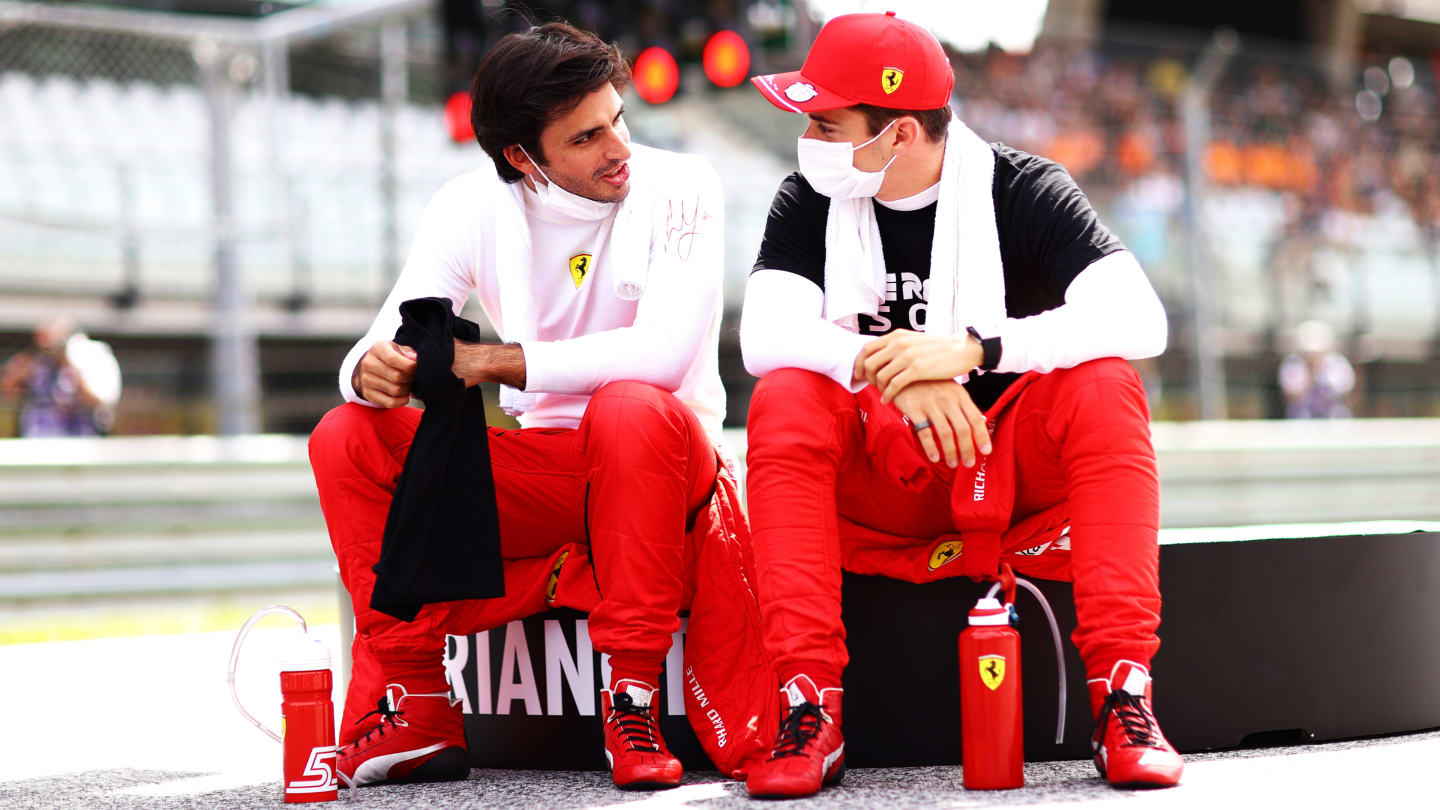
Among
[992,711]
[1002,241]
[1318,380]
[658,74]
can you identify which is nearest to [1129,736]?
[992,711]

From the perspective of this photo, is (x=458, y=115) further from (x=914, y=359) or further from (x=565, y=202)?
(x=914, y=359)

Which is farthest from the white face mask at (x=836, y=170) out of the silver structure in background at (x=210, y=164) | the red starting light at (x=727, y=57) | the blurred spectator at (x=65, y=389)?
the blurred spectator at (x=65, y=389)

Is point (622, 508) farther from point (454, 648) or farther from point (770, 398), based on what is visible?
point (454, 648)

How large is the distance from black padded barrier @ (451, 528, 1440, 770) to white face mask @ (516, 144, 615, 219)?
2.55 feet

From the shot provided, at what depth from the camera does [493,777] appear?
266 centimetres

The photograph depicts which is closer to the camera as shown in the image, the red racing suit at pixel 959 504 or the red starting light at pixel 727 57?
the red racing suit at pixel 959 504

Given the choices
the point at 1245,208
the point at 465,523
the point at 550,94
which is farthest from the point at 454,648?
the point at 1245,208

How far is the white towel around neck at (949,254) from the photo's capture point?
256 centimetres

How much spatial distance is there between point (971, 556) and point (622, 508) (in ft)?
2.00

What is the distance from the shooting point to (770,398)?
2396 millimetres

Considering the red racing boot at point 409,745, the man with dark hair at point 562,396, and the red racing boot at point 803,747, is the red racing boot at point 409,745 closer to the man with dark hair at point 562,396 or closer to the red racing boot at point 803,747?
the man with dark hair at point 562,396

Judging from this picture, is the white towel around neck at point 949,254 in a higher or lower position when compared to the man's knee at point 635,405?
higher
